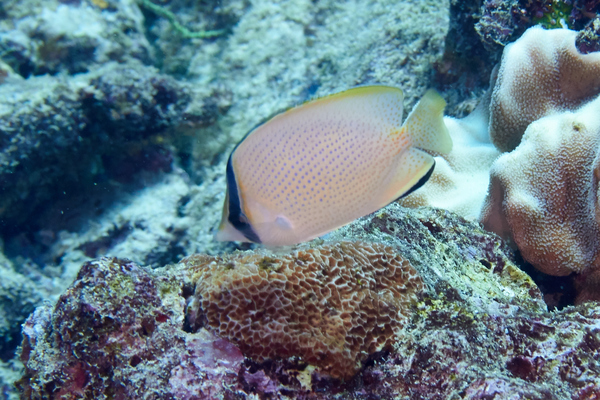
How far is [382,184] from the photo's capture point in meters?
1.54

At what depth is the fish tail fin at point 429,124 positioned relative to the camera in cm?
149

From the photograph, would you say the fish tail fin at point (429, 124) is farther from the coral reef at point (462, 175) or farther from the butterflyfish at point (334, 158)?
the coral reef at point (462, 175)

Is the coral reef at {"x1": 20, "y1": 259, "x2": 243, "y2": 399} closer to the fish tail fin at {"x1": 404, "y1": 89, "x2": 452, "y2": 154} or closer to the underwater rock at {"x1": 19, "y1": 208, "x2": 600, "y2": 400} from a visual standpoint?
the underwater rock at {"x1": 19, "y1": 208, "x2": 600, "y2": 400}

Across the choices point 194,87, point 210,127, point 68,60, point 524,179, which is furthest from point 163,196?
point 524,179

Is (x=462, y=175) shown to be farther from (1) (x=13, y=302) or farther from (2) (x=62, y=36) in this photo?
(2) (x=62, y=36)

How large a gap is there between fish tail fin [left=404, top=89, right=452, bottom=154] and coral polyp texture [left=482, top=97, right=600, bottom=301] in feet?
4.42

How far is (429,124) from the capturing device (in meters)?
1.50

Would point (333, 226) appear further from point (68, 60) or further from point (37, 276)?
point (68, 60)

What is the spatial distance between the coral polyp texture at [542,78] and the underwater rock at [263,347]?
63.1 inches

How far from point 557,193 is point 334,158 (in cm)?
191

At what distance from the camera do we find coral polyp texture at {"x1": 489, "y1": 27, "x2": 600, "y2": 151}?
2.54m

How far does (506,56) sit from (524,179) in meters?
1.04

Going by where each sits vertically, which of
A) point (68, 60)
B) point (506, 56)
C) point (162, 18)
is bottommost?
point (68, 60)

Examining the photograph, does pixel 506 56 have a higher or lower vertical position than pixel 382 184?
higher
